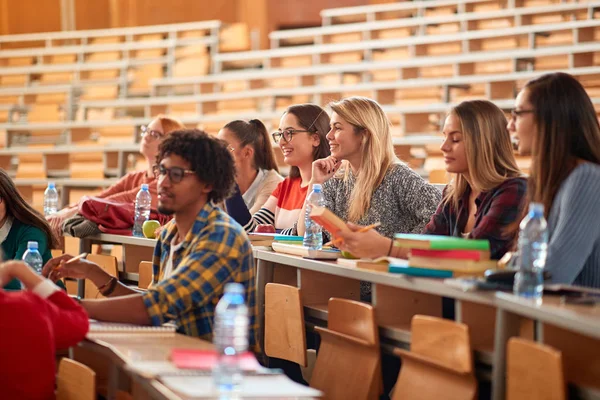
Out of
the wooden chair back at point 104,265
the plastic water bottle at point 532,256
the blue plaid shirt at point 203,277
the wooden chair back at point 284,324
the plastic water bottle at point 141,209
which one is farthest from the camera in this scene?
the plastic water bottle at point 141,209

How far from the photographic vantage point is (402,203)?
12.0 feet

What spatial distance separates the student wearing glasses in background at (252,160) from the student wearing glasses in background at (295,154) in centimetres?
32

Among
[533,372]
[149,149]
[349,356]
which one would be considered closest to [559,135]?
[533,372]

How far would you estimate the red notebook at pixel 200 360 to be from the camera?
1.93 metres

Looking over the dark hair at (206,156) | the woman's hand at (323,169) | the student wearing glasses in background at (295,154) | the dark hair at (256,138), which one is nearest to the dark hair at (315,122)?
the student wearing glasses in background at (295,154)

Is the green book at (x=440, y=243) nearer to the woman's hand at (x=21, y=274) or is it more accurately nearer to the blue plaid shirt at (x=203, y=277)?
the blue plaid shirt at (x=203, y=277)

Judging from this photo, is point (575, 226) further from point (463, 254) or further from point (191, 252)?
point (191, 252)

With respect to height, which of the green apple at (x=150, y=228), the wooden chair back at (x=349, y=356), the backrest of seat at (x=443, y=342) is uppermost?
the green apple at (x=150, y=228)

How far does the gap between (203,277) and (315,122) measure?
6.40ft

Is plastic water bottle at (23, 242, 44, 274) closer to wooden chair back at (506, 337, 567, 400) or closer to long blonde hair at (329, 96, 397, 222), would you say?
long blonde hair at (329, 96, 397, 222)

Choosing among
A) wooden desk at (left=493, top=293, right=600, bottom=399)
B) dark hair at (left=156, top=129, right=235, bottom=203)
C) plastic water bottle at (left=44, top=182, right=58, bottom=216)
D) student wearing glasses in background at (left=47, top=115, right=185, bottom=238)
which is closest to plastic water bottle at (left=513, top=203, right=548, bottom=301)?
wooden desk at (left=493, top=293, right=600, bottom=399)

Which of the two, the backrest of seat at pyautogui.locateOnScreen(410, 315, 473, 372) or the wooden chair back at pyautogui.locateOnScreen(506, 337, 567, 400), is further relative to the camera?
the backrest of seat at pyautogui.locateOnScreen(410, 315, 473, 372)

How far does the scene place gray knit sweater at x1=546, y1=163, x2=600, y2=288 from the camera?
7.78ft

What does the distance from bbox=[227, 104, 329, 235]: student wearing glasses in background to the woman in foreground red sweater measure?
2.04 m
